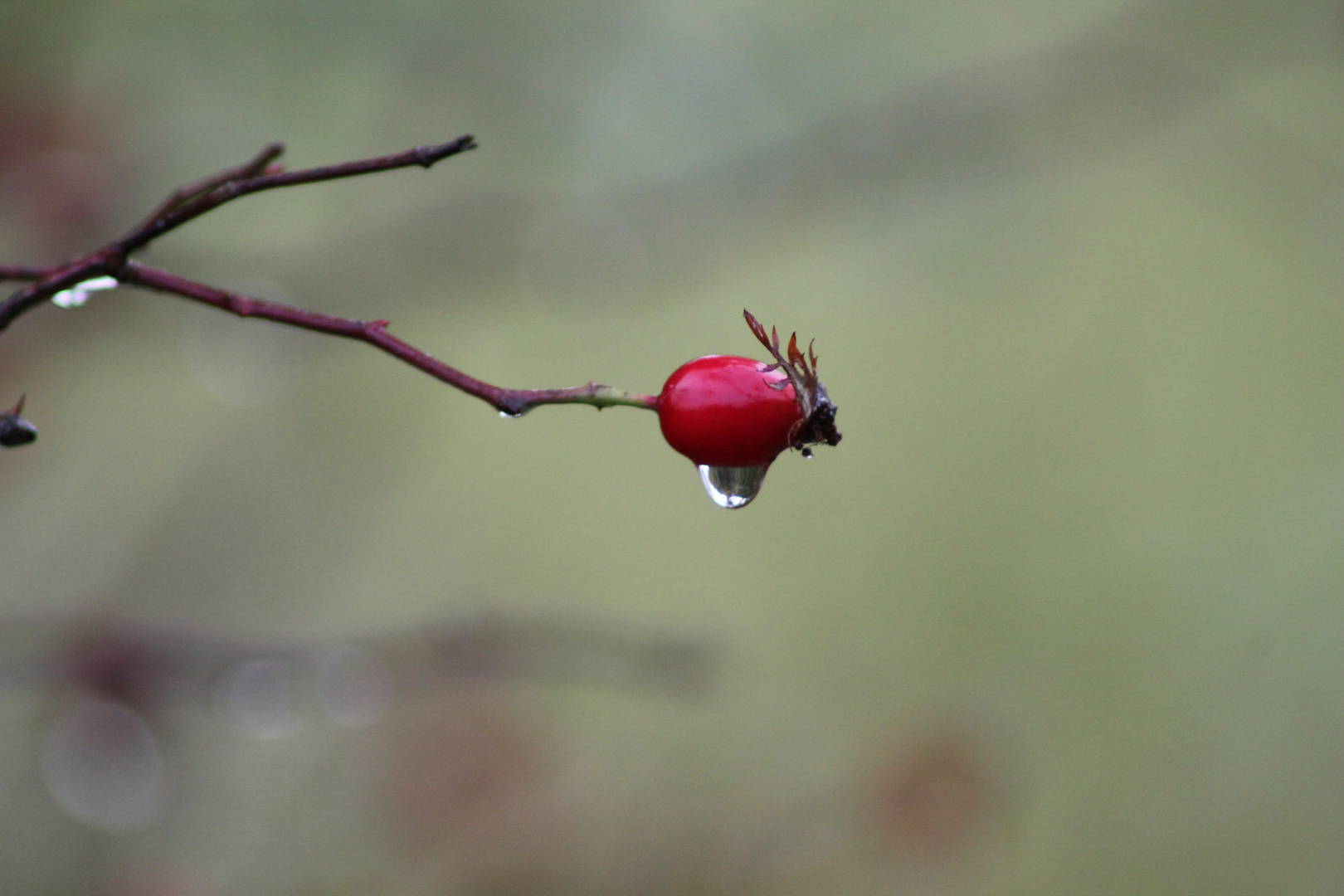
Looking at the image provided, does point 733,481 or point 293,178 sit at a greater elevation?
point 293,178

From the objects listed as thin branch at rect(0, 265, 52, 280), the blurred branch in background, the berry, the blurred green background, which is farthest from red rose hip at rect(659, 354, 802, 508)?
the blurred green background

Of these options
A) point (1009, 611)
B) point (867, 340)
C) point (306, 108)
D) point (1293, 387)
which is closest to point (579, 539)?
point (867, 340)

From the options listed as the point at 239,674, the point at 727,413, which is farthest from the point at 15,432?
the point at 239,674

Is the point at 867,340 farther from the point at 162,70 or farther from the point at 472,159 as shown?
the point at 162,70

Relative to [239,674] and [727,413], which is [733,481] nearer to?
[727,413]

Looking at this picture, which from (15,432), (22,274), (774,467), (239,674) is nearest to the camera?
(15,432)

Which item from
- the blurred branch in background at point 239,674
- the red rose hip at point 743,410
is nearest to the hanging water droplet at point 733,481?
the red rose hip at point 743,410

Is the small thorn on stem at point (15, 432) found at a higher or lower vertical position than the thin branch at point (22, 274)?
lower

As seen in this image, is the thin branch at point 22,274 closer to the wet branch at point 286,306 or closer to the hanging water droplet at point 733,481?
the wet branch at point 286,306
